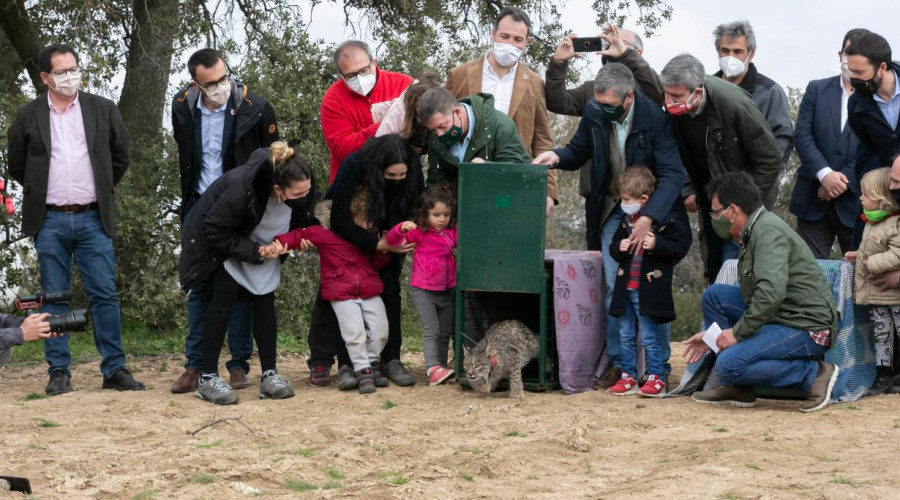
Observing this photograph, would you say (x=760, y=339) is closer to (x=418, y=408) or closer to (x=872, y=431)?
(x=872, y=431)

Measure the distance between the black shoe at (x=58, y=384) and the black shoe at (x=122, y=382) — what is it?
0.24 m

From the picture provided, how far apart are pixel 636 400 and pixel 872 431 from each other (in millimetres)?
1465

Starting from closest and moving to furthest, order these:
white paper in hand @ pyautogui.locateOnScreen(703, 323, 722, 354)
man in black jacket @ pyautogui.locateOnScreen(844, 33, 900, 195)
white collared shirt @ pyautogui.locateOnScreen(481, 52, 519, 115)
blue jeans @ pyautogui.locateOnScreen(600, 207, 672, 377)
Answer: white paper in hand @ pyautogui.locateOnScreen(703, 323, 722, 354), man in black jacket @ pyautogui.locateOnScreen(844, 33, 900, 195), blue jeans @ pyautogui.locateOnScreen(600, 207, 672, 377), white collared shirt @ pyautogui.locateOnScreen(481, 52, 519, 115)

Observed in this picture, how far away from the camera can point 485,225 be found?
7.16 meters

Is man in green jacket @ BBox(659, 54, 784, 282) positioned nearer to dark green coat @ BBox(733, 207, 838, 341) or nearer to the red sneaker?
dark green coat @ BBox(733, 207, 838, 341)

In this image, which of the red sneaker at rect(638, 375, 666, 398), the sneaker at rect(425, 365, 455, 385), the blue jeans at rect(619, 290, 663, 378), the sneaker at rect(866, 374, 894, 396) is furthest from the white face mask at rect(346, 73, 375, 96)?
the sneaker at rect(866, 374, 894, 396)

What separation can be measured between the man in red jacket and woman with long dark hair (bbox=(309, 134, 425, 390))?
1.01 ft

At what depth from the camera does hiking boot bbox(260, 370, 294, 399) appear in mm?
7215

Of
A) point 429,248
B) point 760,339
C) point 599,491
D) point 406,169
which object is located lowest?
point 599,491

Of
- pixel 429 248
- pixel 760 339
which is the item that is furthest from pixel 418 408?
pixel 760 339

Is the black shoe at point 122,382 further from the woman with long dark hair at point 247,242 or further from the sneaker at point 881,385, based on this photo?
the sneaker at point 881,385

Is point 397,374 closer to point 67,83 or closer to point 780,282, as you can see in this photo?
point 780,282

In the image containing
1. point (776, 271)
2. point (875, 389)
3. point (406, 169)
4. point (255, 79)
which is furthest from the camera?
point (255, 79)

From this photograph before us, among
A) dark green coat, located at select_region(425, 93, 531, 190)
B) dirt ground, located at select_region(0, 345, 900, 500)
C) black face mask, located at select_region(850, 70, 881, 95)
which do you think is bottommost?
dirt ground, located at select_region(0, 345, 900, 500)
